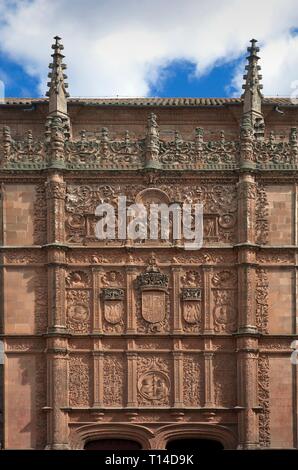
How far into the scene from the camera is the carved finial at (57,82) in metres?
35.9

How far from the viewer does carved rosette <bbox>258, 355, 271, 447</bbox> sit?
34.4 meters

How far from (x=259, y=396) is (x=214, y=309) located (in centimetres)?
242

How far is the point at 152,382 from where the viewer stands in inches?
1366

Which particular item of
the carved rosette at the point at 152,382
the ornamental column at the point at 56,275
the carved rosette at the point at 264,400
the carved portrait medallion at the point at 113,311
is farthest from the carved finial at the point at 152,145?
the carved rosette at the point at 264,400

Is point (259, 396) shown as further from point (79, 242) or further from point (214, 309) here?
point (79, 242)

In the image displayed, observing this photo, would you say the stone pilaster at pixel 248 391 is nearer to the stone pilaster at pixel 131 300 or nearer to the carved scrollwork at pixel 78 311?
the stone pilaster at pixel 131 300

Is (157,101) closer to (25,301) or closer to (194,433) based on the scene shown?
(25,301)

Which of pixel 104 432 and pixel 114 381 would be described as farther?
pixel 114 381

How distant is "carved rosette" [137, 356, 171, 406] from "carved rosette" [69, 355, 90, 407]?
1.29 meters

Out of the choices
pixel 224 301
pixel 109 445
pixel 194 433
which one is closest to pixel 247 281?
pixel 224 301

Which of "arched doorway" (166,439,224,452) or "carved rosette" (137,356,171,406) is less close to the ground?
"carved rosette" (137,356,171,406)

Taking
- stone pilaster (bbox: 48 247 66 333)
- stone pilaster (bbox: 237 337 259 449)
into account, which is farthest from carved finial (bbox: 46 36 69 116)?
stone pilaster (bbox: 237 337 259 449)

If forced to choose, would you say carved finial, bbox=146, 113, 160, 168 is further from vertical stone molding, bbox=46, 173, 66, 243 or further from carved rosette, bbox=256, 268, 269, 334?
carved rosette, bbox=256, 268, 269, 334

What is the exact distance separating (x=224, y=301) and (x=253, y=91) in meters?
5.52
